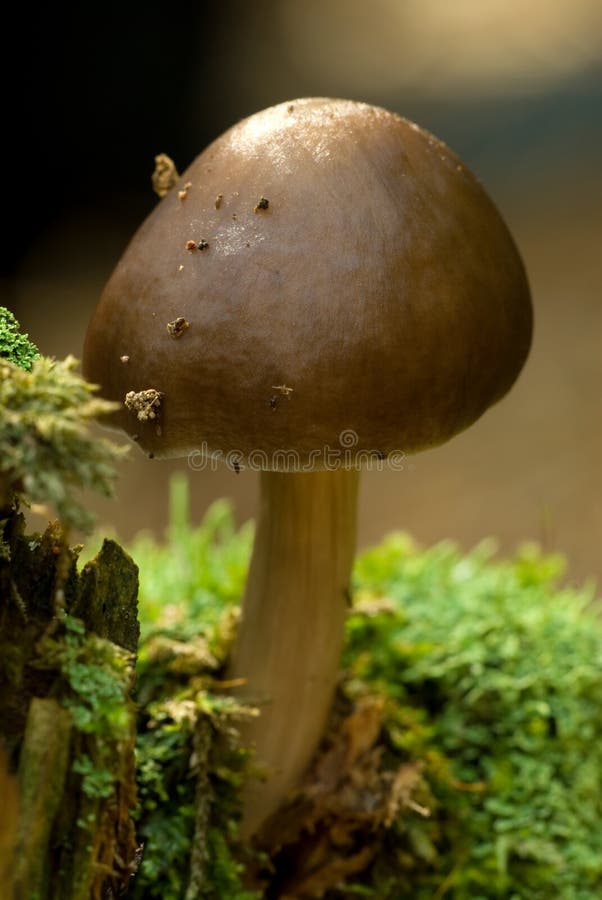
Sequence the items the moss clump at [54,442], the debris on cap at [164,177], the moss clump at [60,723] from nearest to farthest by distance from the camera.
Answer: the moss clump at [54,442] → the moss clump at [60,723] → the debris on cap at [164,177]

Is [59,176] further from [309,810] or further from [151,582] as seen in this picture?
[309,810]

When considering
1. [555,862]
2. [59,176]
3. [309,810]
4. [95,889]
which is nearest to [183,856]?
[309,810]

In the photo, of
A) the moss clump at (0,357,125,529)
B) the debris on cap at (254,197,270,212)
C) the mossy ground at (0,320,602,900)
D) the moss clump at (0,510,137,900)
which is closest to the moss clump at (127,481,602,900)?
the mossy ground at (0,320,602,900)

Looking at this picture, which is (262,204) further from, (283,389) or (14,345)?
(14,345)

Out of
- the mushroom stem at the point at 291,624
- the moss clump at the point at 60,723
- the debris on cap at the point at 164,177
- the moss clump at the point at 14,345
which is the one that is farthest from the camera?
the mushroom stem at the point at 291,624

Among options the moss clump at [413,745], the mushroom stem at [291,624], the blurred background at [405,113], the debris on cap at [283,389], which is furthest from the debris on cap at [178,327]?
the blurred background at [405,113]

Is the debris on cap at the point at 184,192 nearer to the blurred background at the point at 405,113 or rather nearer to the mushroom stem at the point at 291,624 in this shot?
the mushroom stem at the point at 291,624

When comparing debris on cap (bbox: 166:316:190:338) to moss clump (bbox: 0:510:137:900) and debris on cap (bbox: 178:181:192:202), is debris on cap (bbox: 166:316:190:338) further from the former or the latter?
moss clump (bbox: 0:510:137:900)

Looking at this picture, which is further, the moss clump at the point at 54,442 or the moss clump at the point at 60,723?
the moss clump at the point at 60,723
